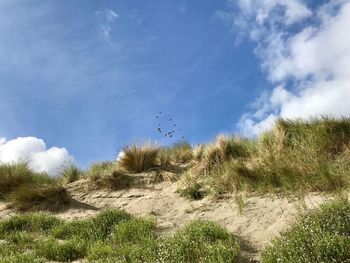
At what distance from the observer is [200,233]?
900 centimetres

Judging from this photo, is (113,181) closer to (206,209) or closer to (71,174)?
(71,174)

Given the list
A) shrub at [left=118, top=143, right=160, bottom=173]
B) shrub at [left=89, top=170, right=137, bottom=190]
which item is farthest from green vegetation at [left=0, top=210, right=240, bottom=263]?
shrub at [left=118, top=143, right=160, bottom=173]

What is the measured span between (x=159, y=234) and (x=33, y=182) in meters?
8.05

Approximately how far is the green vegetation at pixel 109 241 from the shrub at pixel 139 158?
12.8ft

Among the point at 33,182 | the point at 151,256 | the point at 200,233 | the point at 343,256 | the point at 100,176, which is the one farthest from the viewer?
the point at 33,182

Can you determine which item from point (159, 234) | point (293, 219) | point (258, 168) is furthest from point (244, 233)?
point (258, 168)

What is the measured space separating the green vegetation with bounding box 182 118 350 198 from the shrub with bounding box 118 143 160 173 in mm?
1558

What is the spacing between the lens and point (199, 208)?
11.7 metres

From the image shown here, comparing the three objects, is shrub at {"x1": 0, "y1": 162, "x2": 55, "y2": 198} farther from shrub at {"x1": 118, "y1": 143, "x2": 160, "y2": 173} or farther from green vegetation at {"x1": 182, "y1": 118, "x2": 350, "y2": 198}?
green vegetation at {"x1": 182, "y1": 118, "x2": 350, "y2": 198}

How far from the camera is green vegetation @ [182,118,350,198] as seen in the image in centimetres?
1086

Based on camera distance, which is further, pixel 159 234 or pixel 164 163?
pixel 164 163

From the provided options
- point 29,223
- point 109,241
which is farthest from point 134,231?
point 29,223

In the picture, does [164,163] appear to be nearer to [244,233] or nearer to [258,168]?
[258,168]

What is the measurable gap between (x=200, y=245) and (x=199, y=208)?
3.26 metres
